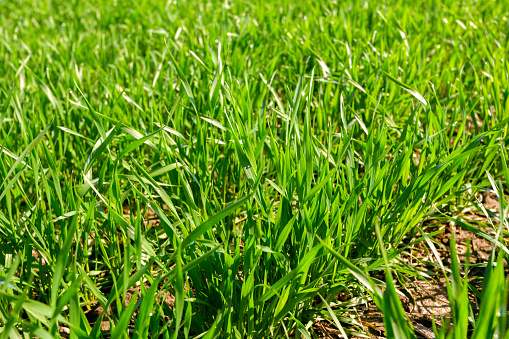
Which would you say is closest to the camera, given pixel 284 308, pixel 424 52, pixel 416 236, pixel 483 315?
pixel 483 315

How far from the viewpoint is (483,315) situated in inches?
28.6

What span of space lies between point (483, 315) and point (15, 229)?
3.70 ft

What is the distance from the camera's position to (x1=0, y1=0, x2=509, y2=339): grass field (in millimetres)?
895

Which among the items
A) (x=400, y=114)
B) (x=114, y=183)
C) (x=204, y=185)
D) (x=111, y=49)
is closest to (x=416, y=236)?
(x=400, y=114)

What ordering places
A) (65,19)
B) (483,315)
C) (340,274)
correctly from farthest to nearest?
(65,19), (340,274), (483,315)

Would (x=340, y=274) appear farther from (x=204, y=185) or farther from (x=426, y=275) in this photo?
(x=204, y=185)

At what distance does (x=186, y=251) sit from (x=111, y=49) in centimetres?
200

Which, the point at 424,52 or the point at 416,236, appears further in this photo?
the point at 424,52

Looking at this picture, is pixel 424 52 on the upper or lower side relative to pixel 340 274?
upper

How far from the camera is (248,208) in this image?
1.06 meters

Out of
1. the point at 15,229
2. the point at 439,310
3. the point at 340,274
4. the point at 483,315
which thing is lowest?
the point at 439,310

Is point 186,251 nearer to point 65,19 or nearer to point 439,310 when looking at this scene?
point 439,310

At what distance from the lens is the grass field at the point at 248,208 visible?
895mm

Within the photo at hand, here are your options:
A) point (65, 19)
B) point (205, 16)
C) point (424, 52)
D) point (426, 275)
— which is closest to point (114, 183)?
point (426, 275)
